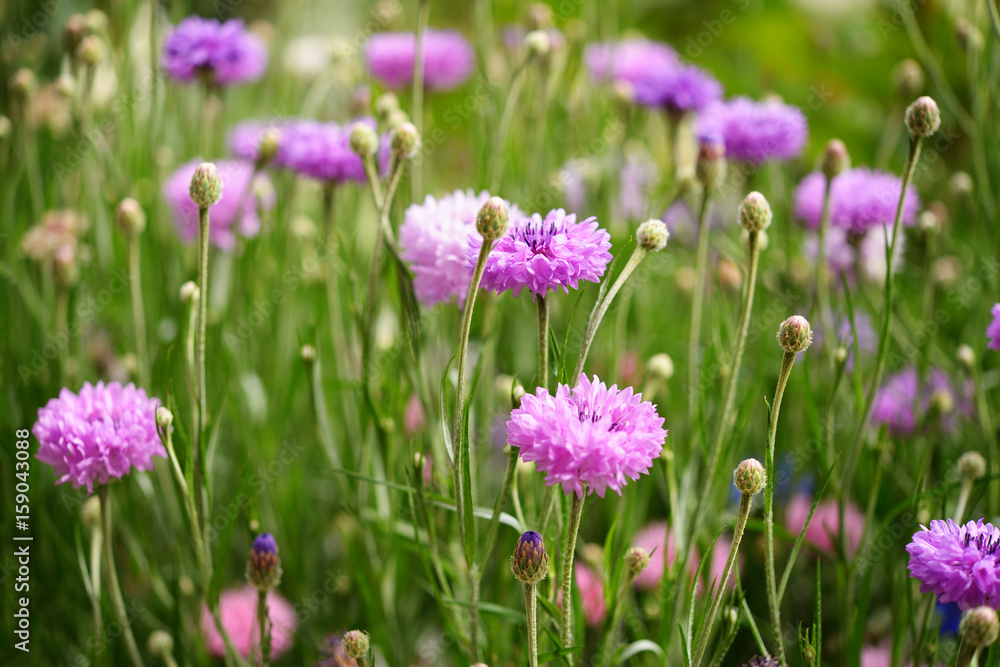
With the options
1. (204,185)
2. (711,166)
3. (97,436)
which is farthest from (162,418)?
(711,166)

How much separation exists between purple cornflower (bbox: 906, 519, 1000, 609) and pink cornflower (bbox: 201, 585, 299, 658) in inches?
22.6

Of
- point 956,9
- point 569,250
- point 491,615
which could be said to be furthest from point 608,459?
point 956,9

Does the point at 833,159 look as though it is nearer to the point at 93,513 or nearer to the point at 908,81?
the point at 908,81

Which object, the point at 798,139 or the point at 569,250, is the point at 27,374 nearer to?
the point at 569,250

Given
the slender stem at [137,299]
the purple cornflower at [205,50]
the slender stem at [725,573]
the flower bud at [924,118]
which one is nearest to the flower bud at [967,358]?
the flower bud at [924,118]

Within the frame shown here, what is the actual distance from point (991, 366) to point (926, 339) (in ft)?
0.79

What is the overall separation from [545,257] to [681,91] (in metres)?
0.55

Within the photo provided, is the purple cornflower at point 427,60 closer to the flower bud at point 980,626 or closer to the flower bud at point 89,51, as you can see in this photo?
the flower bud at point 89,51

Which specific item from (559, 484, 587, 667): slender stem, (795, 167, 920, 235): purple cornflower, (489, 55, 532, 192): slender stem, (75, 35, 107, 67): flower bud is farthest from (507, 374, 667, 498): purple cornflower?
(75, 35, 107, 67): flower bud

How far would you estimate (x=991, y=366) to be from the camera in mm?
937

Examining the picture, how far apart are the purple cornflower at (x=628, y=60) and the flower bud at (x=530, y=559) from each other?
85cm

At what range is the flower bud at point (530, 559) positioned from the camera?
44cm

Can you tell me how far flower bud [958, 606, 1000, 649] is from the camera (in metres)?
0.40

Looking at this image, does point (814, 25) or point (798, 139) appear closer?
point (798, 139)
